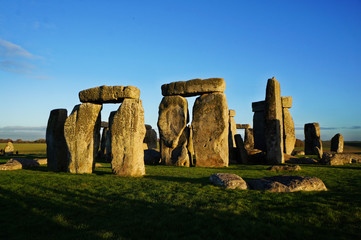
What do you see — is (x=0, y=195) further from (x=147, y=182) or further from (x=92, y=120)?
(x=92, y=120)

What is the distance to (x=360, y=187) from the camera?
6.30 meters

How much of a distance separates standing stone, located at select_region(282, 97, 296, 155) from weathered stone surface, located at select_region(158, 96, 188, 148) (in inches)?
→ 343

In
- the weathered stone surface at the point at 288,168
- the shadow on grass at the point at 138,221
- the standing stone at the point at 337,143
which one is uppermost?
the standing stone at the point at 337,143

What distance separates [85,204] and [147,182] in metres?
2.33

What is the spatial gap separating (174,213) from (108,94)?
5.95m

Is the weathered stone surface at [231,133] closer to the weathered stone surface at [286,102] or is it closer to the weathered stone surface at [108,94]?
the weathered stone surface at [286,102]

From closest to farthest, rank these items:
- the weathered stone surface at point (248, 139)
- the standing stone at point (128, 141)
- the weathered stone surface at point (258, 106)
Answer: the standing stone at point (128, 141) < the weathered stone surface at point (258, 106) < the weathered stone surface at point (248, 139)

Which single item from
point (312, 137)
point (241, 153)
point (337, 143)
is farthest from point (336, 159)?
point (337, 143)

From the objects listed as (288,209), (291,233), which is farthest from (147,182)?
(291,233)

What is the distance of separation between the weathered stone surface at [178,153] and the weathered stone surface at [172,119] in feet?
0.71

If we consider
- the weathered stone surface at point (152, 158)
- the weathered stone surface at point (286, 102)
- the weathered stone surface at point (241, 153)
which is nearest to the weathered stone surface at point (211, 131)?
the weathered stone surface at point (241, 153)

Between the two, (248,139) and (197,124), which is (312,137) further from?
(197,124)

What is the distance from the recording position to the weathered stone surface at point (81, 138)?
30.4ft

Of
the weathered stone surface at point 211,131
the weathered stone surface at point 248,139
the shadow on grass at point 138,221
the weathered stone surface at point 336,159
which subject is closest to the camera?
the shadow on grass at point 138,221
